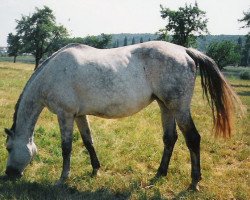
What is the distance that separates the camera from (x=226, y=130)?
636 cm

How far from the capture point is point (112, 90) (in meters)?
6.02

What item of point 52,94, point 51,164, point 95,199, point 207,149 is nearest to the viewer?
point 95,199

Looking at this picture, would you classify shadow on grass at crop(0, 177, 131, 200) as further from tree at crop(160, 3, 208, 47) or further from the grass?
tree at crop(160, 3, 208, 47)

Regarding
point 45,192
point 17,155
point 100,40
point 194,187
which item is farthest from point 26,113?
point 100,40

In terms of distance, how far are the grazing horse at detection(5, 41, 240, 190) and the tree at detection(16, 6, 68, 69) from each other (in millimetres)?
56464

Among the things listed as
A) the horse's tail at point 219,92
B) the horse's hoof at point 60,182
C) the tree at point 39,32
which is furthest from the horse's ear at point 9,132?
the tree at point 39,32

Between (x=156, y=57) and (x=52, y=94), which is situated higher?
(x=156, y=57)

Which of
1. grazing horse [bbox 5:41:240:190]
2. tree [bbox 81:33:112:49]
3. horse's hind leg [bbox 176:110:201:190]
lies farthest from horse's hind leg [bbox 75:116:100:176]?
tree [bbox 81:33:112:49]

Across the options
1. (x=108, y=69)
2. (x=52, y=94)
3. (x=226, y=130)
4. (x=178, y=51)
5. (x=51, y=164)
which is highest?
(x=178, y=51)

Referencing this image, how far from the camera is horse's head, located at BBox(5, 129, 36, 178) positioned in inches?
238

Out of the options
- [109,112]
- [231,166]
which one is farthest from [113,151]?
[231,166]

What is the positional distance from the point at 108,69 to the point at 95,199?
230 centimetres

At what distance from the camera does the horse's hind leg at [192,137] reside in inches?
237

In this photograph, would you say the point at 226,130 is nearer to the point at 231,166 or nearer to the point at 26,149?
the point at 231,166
